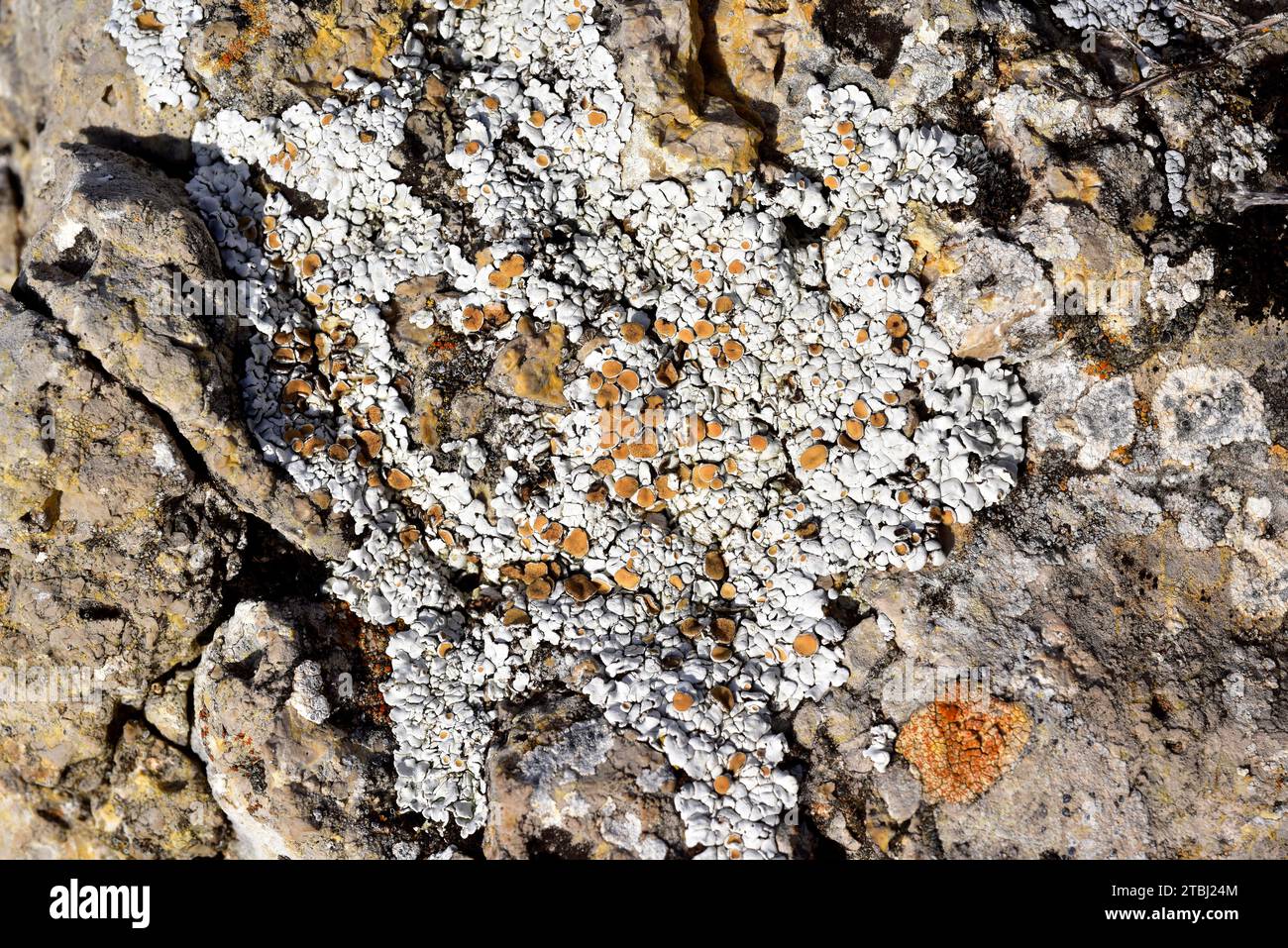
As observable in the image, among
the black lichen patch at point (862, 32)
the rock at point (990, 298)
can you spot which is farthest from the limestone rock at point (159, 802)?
the black lichen patch at point (862, 32)

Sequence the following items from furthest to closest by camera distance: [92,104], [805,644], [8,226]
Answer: [8,226]
[92,104]
[805,644]

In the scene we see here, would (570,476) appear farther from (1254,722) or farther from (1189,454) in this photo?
(1254,722)

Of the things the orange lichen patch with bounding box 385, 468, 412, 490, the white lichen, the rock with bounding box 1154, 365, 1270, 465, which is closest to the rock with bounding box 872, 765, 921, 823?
the white lichen

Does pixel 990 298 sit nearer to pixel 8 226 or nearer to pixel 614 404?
pixel 614 404

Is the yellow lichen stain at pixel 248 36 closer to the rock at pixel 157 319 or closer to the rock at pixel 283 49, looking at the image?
the rock at pixel 283 49


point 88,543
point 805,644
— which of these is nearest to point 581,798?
point 805,644

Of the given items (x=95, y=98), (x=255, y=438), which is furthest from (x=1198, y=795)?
(x=95, y=98)
